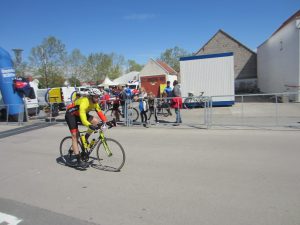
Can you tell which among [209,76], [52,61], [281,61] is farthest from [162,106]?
[52,61]

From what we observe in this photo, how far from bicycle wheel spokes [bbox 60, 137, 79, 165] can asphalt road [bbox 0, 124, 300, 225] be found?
0.24 m

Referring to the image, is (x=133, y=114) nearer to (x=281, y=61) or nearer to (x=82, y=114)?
(x=82, y=114)

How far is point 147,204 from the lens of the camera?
4156 mm

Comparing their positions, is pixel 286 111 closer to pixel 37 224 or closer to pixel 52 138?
pixel 52 138

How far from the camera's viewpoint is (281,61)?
24.1 m

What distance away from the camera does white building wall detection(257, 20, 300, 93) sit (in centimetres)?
2020

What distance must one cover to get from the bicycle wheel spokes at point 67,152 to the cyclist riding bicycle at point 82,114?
498mm

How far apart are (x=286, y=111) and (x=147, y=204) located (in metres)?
11.6

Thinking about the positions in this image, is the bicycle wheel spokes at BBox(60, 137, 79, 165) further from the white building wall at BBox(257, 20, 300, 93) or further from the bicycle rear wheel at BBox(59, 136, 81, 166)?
the white building wall at BBox(257, 20, 300, 93)

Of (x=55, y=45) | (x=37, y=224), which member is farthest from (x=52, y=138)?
(x=55, y=45)

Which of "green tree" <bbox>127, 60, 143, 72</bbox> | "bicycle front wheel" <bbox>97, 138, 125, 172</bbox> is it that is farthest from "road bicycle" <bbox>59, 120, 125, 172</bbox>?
"green tree" <bbox>127, 60, 143, 72</bbox>

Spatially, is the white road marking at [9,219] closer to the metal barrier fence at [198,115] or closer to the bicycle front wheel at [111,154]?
the bicycle front wheel at [111,154]

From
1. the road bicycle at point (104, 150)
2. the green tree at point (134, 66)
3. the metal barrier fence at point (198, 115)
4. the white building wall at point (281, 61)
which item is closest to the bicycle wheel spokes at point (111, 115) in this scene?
the metal barrier fence at point (198, 115)

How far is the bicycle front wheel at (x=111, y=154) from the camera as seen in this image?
578 cm
